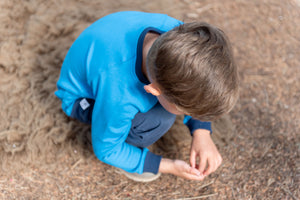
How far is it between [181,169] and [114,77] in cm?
49

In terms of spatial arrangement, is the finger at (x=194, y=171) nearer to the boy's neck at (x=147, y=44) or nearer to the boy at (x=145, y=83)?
the boy at (x=145, y=83)

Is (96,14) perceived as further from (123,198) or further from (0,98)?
(123,198)

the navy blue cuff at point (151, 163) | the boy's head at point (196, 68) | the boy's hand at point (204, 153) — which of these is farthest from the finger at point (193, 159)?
the boy's head at point (196, 68)

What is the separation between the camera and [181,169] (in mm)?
1211

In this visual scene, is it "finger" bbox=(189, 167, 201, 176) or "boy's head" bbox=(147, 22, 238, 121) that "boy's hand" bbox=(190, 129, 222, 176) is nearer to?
"finger" bbox=(189, 167, 201, 176)

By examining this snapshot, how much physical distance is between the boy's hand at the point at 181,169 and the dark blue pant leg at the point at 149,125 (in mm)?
119

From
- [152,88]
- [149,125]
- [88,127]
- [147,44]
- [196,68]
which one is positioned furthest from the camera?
[88,127]

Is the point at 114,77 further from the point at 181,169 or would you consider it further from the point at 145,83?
the point at 181,169

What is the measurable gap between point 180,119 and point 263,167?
18.2 inches

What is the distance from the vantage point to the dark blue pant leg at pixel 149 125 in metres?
1.14

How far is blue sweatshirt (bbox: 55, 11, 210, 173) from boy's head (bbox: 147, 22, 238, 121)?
0.14 metres

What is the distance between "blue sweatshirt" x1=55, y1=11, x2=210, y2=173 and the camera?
3.22 feet

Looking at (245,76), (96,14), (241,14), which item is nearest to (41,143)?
(96,14)

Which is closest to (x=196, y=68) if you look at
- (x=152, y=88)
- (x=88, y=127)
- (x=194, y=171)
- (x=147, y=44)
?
(x=152, y=88)
